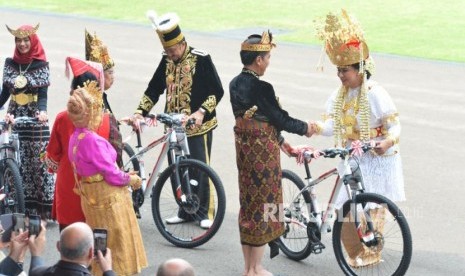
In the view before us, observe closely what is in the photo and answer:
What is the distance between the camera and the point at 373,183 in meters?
8.46

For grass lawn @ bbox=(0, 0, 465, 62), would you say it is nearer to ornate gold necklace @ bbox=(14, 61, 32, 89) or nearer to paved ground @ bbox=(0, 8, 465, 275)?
paved ground @ bbox=(0, 8, 465, 275)

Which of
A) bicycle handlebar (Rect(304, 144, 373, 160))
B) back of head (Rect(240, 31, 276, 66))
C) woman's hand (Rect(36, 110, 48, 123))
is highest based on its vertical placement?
back of head (Rect(240, 31, 276, 66))

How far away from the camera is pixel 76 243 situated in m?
5.77

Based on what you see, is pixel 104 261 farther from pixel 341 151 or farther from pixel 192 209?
pixel 192 209

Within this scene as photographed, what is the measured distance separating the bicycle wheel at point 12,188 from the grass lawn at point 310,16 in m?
11.1

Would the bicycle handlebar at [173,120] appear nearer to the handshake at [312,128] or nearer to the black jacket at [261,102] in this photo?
the black jacket at [261,102]

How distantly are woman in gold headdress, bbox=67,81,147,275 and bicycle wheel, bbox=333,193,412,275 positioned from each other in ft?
5.31

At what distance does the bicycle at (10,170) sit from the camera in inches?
374

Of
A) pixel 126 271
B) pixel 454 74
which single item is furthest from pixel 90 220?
pixel 454 74

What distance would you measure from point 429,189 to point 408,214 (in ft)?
3.17

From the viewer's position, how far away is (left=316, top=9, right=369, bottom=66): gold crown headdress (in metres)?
8.20

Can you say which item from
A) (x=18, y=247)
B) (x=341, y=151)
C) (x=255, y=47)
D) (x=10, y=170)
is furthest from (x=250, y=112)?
(x=10, y=170)

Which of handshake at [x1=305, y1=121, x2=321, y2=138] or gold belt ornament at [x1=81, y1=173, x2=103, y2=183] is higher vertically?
handshake at [x1=305, y1=121, x2=321, y2=138]

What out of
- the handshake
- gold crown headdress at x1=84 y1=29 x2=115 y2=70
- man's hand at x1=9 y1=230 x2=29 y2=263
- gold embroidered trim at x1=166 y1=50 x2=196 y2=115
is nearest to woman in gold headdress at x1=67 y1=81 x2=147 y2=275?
the handshake
